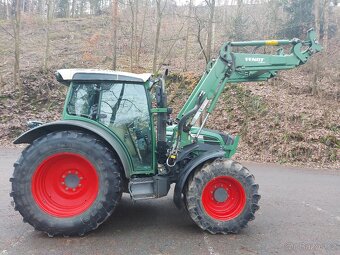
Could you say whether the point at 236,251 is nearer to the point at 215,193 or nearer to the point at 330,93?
the point at 215,193

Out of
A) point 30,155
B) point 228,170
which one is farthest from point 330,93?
point 30,155

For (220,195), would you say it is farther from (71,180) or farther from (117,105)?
(71,180)

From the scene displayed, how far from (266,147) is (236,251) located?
26.1 ft

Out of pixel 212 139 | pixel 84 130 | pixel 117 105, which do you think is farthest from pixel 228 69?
pixel 84 130

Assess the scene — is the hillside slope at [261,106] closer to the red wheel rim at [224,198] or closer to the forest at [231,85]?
the forest at [231,85]

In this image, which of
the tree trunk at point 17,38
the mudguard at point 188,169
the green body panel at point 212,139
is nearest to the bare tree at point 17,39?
the tree trunk at point 17,38

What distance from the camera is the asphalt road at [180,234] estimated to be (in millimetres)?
4395

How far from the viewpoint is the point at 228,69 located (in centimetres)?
538

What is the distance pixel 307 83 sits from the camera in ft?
50.0

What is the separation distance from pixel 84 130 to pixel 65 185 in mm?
809

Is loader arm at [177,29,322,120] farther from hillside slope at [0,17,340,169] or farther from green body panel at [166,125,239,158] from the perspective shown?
hillside slope at [0,17,340,169]

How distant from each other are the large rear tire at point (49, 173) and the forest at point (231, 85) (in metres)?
7.55

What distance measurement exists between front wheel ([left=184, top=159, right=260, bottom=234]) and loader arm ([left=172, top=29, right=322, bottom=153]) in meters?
0.64

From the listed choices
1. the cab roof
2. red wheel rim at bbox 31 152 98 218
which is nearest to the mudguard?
red wheel rim at bbox 31 152 98 218
